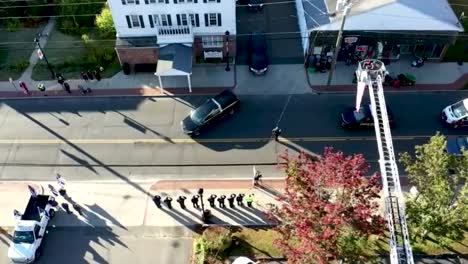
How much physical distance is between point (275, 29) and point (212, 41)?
6591 millimetres

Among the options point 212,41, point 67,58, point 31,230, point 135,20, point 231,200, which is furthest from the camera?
point 67,58

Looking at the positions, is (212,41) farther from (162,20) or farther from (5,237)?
(5,237)

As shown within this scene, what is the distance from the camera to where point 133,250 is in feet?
83.6

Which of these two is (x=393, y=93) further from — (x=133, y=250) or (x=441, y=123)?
(x=133, y=250)

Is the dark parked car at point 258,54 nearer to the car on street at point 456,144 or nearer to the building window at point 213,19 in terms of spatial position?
the building window at point 213,19

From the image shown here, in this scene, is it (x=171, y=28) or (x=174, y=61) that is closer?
(x=174, y=61)

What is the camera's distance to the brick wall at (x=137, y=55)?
110 feet

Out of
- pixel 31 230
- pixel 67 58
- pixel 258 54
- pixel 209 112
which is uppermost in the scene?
pixel 258 54

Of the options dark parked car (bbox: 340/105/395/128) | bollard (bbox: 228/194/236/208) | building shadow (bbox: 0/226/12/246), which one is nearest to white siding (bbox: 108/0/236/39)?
dark parked car (bbox: 340/105/395/128)

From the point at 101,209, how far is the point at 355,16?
859 inches

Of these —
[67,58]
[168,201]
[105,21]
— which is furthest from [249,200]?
[67,58]

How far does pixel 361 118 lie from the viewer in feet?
98.2

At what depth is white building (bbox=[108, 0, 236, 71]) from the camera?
3177 cm

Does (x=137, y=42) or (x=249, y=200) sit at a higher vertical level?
(x=137, y=42)
